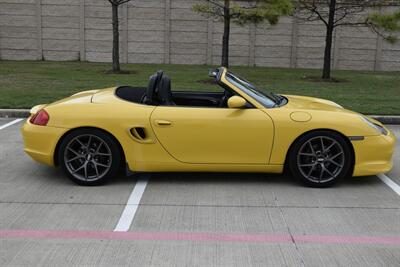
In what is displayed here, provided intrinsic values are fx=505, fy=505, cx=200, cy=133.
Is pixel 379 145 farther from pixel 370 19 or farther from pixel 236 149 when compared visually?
pixel 370 19

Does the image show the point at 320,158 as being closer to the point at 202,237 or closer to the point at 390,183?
the point at 390,183

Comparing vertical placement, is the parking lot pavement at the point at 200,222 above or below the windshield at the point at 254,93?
below

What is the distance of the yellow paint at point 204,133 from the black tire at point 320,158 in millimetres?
83

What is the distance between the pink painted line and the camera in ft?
13.2

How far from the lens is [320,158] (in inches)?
211

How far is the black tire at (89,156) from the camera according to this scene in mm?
5281

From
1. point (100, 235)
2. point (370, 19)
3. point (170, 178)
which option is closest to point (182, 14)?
point (370, 19)

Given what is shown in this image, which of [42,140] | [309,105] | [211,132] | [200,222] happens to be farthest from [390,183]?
[42,140]

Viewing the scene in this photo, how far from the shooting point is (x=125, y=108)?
538cm

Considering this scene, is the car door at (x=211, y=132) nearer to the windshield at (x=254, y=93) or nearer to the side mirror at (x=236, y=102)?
the side mirror at (x=236, y=102)

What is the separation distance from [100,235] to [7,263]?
761 mm

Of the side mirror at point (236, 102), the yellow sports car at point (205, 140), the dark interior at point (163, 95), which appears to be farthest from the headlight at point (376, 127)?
the dark interior at point (163, 95)

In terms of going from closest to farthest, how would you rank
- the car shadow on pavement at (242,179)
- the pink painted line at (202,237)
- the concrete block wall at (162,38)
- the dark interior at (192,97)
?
1. the pink painted line at (202,237)
2. the car shadow on pavement at (242,179)
3. the dark interior at (192,97)
4. the concrete block wall at (162,38)

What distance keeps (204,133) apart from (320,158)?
1.27 m
